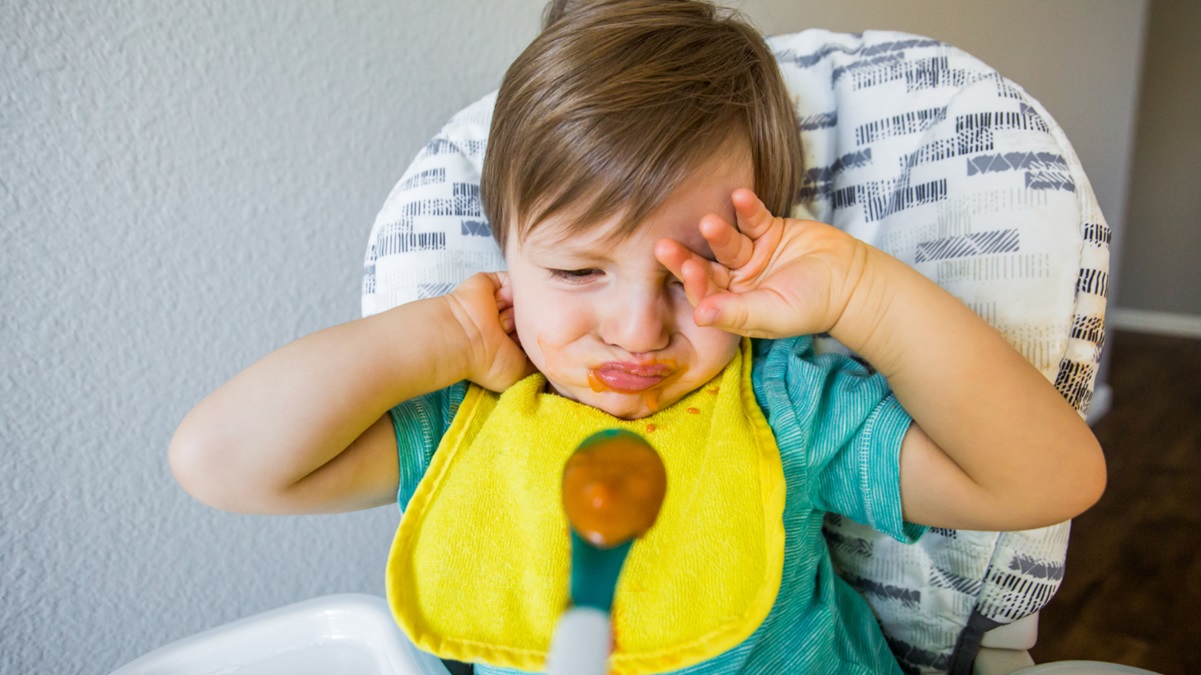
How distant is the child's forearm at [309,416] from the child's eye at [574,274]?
109mm

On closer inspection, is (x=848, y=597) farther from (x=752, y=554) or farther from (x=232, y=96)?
(x=232, y=96)

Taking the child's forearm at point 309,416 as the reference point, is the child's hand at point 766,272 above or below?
above

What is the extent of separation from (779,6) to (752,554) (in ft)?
2.87

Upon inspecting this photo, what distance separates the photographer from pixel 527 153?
60 cm

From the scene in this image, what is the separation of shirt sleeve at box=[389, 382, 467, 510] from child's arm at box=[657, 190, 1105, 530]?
0.84 feet

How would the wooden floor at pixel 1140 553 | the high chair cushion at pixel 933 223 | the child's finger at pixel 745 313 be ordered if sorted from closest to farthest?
the child's finger at pixel 745 313
the high chair cushion at pixel 933 223
the wooden floor at pixel 1140 553

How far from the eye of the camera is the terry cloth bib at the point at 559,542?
1.75 feet

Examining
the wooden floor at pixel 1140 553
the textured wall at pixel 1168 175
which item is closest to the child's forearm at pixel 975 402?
the wooden floor at pixel 1140 553

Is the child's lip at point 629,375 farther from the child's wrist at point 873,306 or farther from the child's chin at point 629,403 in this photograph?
the child's wrist at point 873,306

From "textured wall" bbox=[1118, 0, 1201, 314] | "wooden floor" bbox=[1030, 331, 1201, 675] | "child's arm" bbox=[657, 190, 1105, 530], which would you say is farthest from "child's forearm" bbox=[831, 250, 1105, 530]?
"textured wall" bbox=[1118, 0, 1201, 314]

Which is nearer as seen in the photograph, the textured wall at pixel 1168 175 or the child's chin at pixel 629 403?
the child's chin at pixel 629 403

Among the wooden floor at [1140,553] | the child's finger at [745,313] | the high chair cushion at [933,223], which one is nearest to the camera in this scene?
the child's finger at [745,313]

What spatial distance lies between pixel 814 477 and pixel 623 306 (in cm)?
21

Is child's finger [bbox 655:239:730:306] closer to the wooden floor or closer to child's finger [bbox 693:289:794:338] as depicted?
child's finger [bbox 693:289:794:338]
